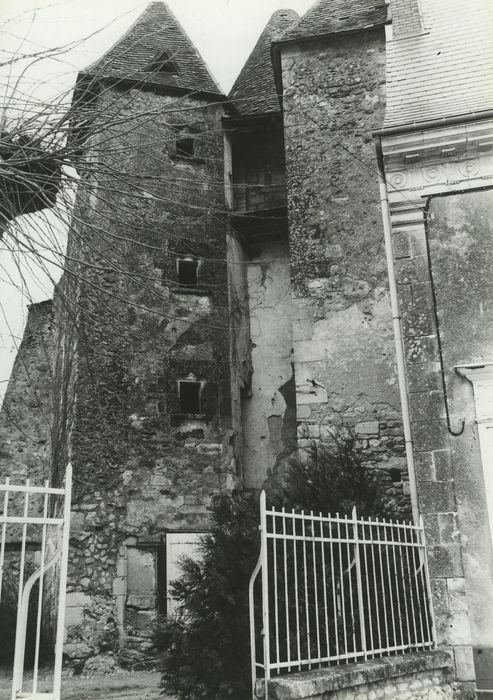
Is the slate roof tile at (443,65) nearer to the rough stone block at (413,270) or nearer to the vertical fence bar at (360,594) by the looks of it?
the rough stone block at (413,270)

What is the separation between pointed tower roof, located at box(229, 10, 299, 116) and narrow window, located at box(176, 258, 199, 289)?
10.2 ft

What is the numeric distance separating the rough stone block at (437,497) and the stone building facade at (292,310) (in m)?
0.03

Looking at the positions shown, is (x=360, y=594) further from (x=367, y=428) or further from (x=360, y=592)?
(x=367, y=428)

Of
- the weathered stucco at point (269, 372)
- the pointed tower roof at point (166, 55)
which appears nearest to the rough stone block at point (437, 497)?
the weathered stucco at point (269, 372)

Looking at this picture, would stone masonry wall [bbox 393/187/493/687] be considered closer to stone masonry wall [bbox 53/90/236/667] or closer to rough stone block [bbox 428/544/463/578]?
rough stone block [bbox 428/544/463/578]

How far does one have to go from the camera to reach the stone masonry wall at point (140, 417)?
35.9 ft

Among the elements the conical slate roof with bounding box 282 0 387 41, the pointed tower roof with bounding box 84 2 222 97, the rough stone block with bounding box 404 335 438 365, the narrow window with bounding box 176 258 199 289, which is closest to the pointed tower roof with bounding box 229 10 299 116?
the pointed tower roof with bounding box 84 2 222 97

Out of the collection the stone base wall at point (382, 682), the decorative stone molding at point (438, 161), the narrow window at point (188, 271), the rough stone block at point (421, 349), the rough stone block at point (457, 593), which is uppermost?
the narrow window at point (188, 271)

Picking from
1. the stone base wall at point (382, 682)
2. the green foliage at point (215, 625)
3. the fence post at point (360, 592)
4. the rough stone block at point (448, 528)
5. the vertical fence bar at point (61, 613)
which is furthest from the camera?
the rough stone block at point (448, 528)

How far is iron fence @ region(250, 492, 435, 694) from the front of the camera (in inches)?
204

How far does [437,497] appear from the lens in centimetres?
688

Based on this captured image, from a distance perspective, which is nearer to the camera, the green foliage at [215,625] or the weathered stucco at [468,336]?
the green foliage at [215,625]

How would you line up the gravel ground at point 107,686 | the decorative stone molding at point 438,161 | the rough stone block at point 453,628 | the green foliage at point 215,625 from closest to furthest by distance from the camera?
1. the green foliage at point 215,625
2. the rough stone block at point 453,628
3. the decorative stone molding at point 438,161
4. the gravel ground at point 107,686

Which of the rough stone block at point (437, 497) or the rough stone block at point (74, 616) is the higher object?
the rough stone block at point (437, 497)
